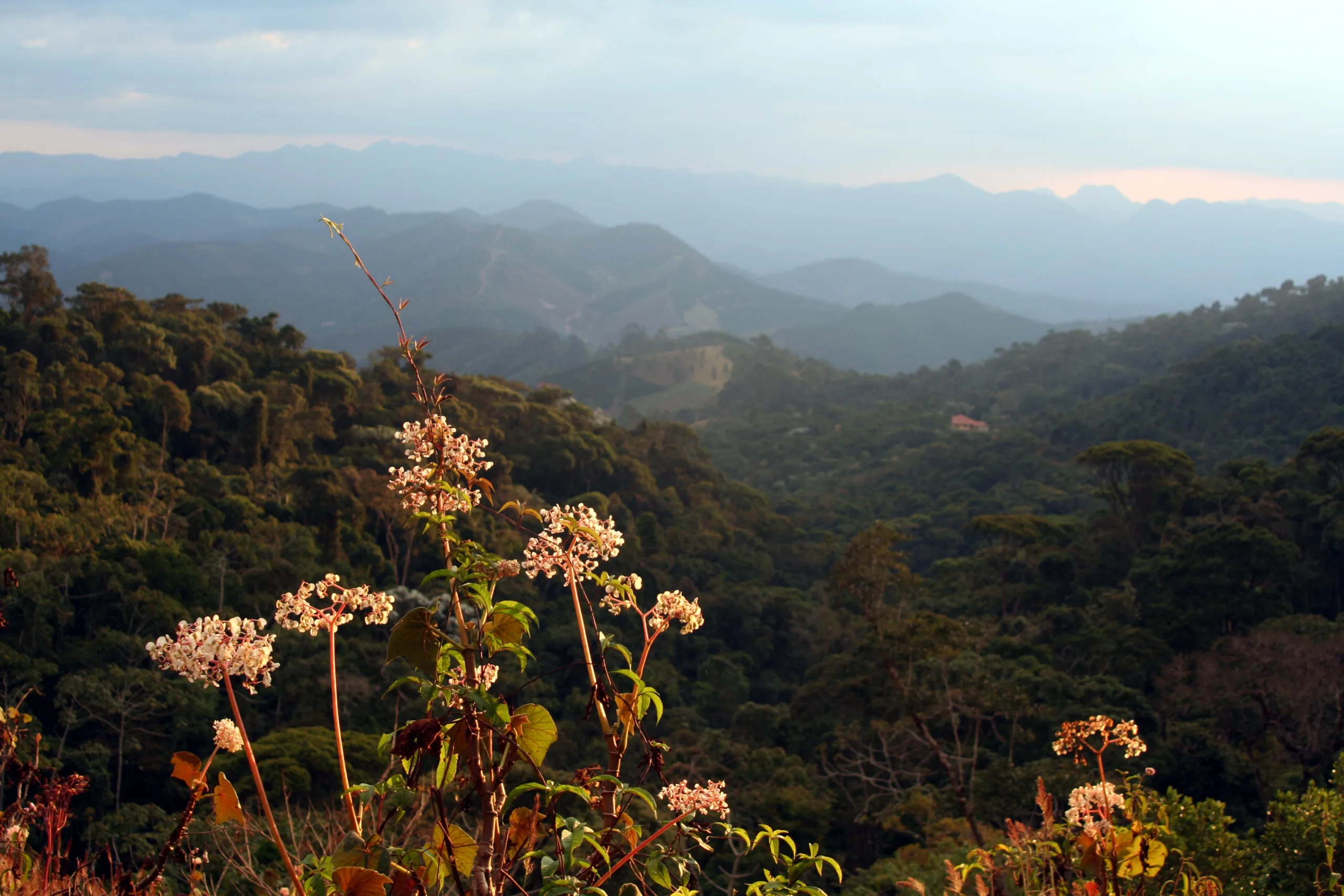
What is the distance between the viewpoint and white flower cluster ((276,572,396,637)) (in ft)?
4.94

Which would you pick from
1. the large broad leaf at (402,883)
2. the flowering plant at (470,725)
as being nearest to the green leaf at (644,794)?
the flowering plant at (470,725)

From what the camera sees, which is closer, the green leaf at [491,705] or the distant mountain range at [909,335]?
the green leaf at [491,705]

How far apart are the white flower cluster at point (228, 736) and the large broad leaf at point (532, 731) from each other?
0.42 metres

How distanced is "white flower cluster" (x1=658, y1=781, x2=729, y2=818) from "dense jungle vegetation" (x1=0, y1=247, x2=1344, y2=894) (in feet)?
8.49

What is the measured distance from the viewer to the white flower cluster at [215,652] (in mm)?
1316

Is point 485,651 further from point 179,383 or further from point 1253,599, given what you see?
point 179,383

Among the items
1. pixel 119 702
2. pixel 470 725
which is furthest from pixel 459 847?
pixel 119 702

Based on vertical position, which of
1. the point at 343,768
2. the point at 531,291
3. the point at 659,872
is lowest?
the point at 531,291

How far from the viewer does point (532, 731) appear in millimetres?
1550

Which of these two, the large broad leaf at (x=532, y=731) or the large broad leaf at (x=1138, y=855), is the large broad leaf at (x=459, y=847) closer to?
the large broad leaf at (x=532, y=731)

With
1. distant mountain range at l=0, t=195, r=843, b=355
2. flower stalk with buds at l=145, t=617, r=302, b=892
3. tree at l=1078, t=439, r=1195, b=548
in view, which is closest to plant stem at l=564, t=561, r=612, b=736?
flower stalk with buds at l=145, t=617, r=302, b=892

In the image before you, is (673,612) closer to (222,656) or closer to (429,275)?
(222,656)

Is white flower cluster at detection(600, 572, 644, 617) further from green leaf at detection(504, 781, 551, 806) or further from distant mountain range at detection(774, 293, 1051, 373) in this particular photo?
distant mountain range at detection(774, 293, 1051, 373)

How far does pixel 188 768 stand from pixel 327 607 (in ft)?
1.02
